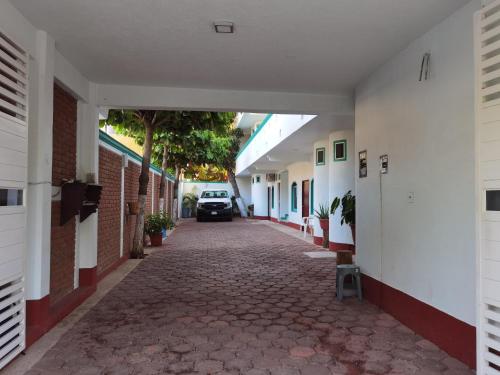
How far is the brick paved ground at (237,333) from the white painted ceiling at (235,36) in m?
2.97

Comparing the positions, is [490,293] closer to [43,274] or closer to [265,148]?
[43,274]

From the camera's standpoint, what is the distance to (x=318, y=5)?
3275 millimetres

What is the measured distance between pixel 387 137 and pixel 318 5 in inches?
77.2

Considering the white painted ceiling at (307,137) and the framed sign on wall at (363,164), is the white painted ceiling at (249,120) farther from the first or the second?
the framed sign on wall at (363,164)

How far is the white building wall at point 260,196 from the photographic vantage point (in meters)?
22.6

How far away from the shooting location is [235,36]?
12.8 feet

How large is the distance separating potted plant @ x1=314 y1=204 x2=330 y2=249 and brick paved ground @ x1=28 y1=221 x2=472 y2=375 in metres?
3.24

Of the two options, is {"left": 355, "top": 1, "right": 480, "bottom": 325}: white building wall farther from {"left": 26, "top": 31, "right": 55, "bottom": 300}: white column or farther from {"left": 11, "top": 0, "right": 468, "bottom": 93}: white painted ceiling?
{"left": 26, "top": 31, "right": 55, "bottom": 300}: white column

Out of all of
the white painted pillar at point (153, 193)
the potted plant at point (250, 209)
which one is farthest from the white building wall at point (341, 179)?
the potted plant at point (250, 209)

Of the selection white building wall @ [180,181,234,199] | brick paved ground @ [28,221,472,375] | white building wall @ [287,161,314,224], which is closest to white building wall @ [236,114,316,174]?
white building wall @ [287,161,314,224]

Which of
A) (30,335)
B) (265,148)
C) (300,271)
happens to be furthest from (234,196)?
(30,335)

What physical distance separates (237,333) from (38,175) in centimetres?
247

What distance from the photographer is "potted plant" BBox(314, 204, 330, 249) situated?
987cm

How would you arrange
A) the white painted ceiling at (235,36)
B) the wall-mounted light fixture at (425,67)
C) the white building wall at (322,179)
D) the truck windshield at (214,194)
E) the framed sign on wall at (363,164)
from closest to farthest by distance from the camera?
1. the white painted ceiling at (235,36)
2. the wall-mounted light fixture at (425,67)
3. the framed sign on wall at (363,164)
4. the white building wall at (322,179)
5. the truck windshield at (214,194)
